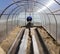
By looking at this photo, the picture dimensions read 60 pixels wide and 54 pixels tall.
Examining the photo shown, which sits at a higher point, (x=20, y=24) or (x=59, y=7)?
(x=59, y=7)

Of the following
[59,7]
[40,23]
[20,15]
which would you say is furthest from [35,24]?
[59,7]

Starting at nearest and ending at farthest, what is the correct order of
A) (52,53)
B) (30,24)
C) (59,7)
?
(52,53)
(59,7)
(30,24)

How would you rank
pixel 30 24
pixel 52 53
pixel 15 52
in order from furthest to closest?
pixel 30 24 < pixel 15 52 < pixel 52 53

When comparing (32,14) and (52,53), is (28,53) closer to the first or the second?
(52,53)

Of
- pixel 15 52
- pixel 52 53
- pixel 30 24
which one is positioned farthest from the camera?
pixel 30 24

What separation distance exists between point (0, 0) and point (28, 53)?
2832 mm

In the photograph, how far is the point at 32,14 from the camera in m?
26.0

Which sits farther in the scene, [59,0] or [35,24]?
[35,24]

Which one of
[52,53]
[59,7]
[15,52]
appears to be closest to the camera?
[52,53]

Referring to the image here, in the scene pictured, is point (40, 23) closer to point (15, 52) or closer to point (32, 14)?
point (32, 14)

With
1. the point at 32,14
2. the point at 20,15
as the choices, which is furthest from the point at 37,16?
the point at 20,15

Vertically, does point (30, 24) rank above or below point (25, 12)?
below

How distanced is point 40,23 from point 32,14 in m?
1.73

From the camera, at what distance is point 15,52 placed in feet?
27.3
